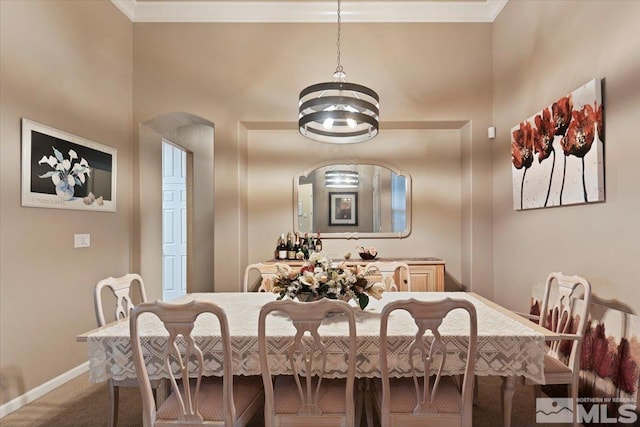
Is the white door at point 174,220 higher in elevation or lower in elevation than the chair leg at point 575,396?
higher

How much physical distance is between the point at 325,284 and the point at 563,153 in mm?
1904

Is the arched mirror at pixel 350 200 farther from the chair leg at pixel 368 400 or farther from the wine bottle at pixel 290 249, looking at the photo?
the chair leg at pixel 368 400

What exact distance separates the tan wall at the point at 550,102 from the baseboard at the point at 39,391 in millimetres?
3840

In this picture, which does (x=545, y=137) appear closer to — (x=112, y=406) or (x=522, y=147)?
(x=522, y=147)

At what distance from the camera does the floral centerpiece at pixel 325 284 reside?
1.95 m

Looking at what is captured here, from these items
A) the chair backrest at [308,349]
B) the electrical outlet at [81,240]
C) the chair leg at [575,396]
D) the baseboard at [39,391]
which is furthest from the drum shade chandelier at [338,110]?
the baseboard at [39,391]

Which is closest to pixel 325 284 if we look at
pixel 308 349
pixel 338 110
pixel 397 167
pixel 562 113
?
pixel 308 349

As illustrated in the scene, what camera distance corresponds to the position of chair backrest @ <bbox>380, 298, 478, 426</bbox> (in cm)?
145

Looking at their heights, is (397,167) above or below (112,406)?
above

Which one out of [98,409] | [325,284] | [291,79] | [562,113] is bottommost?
[98,409]

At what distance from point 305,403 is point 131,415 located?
5.01 feet

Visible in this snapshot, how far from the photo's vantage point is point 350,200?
13.9 feet

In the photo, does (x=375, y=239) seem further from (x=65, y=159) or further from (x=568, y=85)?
(x=65, y=159)

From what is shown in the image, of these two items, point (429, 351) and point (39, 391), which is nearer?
point (429, 351)
